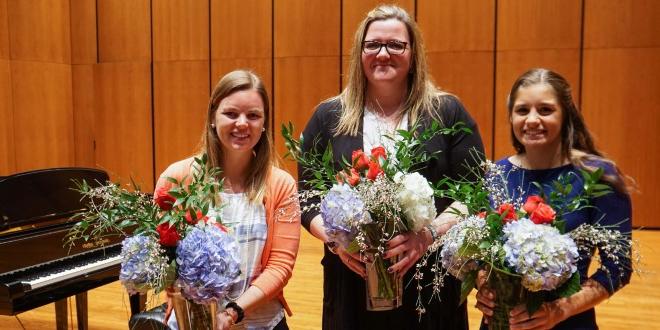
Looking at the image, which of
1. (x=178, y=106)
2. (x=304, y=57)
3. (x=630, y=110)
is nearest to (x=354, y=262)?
(x=630, y=110)

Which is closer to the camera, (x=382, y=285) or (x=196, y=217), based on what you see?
(x=196, y=217)

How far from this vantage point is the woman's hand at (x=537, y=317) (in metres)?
1.22

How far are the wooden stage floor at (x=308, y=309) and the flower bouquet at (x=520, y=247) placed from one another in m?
2.58

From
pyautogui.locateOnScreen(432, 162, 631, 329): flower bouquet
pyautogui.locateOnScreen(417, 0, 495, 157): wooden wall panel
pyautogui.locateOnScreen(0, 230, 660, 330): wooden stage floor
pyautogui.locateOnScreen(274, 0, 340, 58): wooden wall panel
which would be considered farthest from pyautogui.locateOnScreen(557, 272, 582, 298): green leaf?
pyautogui.locateOnScreen(274, 0, 340, 58): wooden wall panel

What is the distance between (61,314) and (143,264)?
213cm

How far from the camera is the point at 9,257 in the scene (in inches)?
105

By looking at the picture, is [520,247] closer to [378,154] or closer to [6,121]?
[378,154]

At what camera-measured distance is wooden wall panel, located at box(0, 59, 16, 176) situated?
24.8 feet

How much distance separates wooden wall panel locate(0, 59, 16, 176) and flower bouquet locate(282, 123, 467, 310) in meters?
7.48

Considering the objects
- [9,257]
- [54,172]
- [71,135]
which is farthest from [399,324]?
[71,135]

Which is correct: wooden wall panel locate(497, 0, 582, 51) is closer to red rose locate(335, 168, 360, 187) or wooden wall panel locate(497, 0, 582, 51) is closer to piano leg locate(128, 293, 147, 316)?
piano leg locate(128, 293, 147, 316)

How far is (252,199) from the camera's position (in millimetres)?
1869

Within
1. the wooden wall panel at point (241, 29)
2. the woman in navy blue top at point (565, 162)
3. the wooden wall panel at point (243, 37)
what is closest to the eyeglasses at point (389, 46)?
the woman in navy blue top at point (565, 162)

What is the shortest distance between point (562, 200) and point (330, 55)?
634 cm
